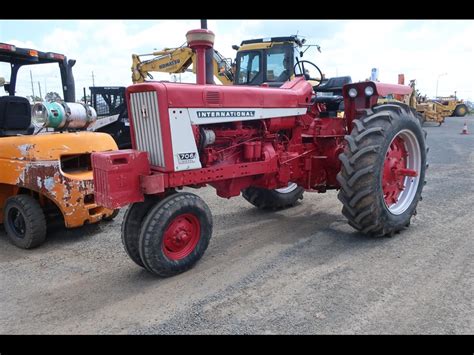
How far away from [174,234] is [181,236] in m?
0.08

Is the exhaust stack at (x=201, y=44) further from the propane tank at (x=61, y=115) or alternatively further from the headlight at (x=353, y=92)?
the propane tank at (x=61, y=115)

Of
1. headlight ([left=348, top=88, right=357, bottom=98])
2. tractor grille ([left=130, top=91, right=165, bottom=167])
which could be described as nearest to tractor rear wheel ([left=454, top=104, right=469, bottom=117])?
headlight ([left=348, top=88, right=357, bottom=98])

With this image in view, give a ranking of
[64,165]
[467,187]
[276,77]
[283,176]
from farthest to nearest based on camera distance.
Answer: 1. [276,77]
2. [467,187]
3. [64,165]
4. [283,176]

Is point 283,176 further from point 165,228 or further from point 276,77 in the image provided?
point 276,77

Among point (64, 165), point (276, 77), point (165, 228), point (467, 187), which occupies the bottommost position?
point (467, 187)

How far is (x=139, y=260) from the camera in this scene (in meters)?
3.64

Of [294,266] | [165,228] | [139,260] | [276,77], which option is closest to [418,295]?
[294,266]

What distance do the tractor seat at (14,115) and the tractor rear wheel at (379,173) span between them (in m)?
4.15

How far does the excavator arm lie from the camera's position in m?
12.2

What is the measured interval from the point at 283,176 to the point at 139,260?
1919mm

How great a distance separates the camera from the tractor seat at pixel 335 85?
573cm

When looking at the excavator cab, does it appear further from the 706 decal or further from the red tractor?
the 706 decal

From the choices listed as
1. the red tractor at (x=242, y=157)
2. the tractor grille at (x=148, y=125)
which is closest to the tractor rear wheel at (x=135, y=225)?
the red tractor at (x=242, y=157)

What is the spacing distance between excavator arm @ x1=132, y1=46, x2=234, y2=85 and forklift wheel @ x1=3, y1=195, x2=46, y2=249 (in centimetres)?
801
